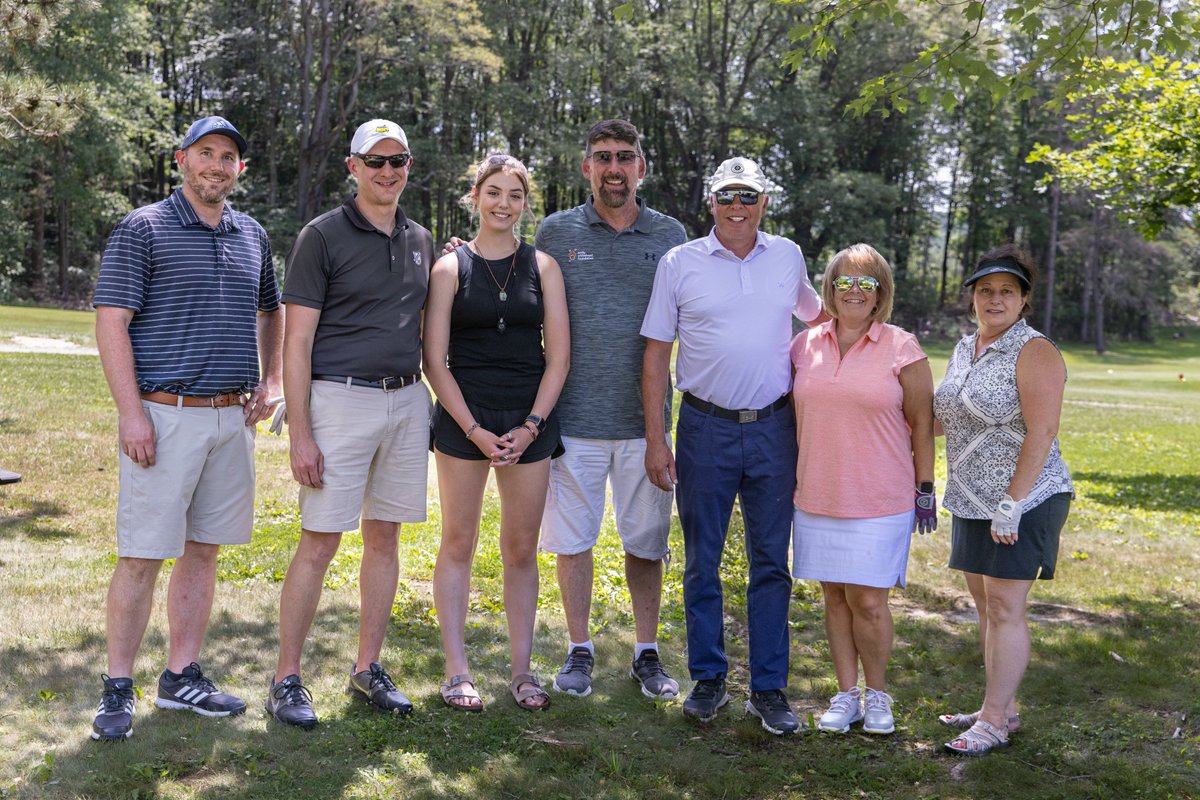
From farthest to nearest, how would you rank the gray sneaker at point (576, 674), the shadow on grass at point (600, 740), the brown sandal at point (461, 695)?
the gray sneaker at point (576, 674)
the brown sandal at point (461, 695)
the shadow on grass at point (600, 740)

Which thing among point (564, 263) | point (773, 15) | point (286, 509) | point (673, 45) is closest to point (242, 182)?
point (673, 45)

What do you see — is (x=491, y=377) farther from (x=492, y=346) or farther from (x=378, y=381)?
(x=378, y=381)

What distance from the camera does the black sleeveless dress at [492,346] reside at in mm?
4488

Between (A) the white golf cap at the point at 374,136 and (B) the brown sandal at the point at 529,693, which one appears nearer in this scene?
(A) the white golf cap at the point at 374,136

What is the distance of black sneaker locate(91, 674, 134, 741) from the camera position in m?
4.08

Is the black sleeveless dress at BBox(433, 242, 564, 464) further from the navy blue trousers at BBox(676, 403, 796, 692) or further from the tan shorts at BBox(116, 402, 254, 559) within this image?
the tan shorts at BBox(116, 402, 254, 559)

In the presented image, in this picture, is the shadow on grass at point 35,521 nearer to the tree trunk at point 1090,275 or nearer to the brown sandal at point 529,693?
the brown sandal at point 529,693

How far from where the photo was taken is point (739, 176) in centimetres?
464

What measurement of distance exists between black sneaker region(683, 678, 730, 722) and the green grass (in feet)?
0.23

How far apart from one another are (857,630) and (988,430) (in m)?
0.99

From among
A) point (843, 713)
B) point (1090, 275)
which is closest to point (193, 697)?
point (843, 713)

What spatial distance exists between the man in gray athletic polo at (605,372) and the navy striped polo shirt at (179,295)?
1.39m

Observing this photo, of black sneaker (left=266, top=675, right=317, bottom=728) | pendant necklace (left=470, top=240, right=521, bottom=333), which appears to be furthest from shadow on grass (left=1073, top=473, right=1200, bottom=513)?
black sneaker (left=266, top=675, right=317, bottom=728)


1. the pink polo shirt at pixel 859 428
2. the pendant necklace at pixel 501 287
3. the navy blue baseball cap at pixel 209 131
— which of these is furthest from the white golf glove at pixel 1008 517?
the navy blue baseball cap at pixel 209 131
